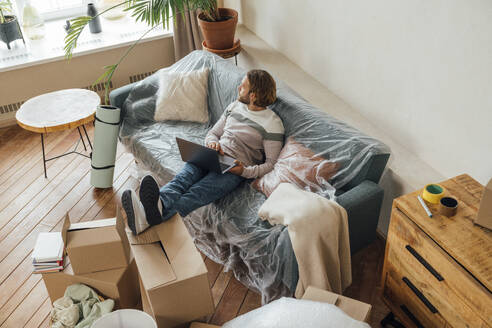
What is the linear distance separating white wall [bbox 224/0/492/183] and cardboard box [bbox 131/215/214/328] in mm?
1225

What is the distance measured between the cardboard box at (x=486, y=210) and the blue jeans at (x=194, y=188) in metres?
1.14

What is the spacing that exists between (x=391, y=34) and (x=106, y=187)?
190 centimetres

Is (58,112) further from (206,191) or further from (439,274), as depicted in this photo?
(439,274)

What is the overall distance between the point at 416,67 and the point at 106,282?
1707mm

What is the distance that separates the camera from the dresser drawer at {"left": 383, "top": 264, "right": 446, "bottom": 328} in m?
1.80

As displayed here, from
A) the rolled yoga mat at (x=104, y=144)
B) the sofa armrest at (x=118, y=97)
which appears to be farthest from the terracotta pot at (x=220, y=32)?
the rolled yoga mat at (x=104, y=144)

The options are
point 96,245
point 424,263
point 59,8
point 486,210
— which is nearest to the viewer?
point 486,210

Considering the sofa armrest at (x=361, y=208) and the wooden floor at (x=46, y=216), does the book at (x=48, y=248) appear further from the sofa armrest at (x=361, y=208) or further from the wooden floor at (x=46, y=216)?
the sofa armrest at (x=361, y=208)

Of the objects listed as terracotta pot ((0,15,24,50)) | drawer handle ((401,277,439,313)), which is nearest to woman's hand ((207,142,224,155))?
drawer handle ((401,277,439,313))

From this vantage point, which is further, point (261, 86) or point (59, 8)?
point (59, 8)

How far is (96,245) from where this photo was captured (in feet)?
6.68

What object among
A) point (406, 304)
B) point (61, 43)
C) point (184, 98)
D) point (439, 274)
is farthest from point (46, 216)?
point (439, 274)

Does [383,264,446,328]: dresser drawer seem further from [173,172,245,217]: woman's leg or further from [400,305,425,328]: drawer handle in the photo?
[173,172,245,217]: woman's leg

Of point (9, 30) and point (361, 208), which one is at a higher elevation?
point (9, 30)
